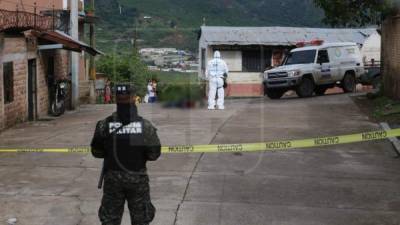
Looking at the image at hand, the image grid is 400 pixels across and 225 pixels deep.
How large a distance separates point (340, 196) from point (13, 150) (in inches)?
243

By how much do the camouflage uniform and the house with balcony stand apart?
9920mm

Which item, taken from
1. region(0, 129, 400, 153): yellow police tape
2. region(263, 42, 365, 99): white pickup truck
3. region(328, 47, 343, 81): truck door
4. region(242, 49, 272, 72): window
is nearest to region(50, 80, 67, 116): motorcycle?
region(263, 42, 365, 99): white pickup truck

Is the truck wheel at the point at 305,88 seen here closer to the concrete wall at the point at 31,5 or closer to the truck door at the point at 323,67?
the truck door at the point at 323,67

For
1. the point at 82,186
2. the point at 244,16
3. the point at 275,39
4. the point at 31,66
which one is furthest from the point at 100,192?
the point at 244,16

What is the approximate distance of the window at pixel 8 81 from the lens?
612 inches

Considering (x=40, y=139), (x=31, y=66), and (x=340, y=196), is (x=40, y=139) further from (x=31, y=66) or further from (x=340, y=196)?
(x=340, y=196)

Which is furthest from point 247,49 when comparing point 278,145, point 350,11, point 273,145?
point 278,145

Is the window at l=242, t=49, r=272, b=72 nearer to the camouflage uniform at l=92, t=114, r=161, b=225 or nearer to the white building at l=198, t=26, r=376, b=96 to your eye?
the white building at l=198, t=26, r=376, b=96

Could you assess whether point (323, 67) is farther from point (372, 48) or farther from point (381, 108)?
point (372, 48)

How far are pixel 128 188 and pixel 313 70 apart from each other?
18.3 m

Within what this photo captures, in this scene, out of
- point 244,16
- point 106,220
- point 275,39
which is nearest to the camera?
point 106,220

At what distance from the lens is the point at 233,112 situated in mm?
17859

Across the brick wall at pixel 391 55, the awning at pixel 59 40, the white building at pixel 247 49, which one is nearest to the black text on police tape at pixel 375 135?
the brick wall at pixel 391 55

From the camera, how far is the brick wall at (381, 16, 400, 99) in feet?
62.4
